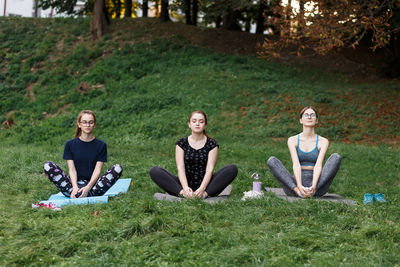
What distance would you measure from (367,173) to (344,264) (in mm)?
5718

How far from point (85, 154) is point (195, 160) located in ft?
5.35

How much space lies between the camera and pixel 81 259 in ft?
12.6

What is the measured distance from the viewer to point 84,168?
258 inches

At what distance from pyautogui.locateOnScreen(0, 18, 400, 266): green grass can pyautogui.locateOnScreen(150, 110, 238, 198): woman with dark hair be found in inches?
18.3

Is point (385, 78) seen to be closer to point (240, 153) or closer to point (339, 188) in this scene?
point (240, 153)

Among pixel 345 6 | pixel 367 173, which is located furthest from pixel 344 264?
pixel 345 6

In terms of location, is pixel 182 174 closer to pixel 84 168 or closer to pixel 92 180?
pixel 92 180

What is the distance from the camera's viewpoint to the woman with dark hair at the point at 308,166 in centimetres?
623

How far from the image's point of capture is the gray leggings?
245 inches

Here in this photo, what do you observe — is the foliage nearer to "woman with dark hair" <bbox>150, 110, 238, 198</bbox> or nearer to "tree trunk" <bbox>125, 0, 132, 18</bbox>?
"woman with dark hair" <bbox>150, 110, 238, 198</bbox>

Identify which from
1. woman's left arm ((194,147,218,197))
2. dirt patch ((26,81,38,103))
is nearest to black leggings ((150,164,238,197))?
woman's left arm ((194,147,218,197))

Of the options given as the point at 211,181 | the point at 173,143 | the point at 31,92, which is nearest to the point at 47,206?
the point at 211,181

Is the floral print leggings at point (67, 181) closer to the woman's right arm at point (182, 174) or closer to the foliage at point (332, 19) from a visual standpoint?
the woman's right arm at point (182, 174)

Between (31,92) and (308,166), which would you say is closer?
(308,166)
